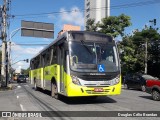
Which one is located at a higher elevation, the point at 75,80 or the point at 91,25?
the point at 91,25

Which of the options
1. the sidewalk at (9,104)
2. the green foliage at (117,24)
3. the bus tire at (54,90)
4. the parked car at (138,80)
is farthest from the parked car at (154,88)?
the green foliage at (117,24)

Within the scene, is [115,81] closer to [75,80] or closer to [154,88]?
[75,80]

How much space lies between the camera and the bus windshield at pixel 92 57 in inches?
533

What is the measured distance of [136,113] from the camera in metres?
11.0

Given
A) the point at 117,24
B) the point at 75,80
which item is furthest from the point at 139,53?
the point at 75,80

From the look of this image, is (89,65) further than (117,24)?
No

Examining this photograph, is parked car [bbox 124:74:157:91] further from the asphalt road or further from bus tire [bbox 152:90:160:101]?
the asphalt road

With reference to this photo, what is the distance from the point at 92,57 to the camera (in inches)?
541

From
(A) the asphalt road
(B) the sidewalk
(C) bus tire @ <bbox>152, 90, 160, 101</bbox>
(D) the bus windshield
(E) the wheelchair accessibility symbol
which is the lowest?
(B) the sidewalk

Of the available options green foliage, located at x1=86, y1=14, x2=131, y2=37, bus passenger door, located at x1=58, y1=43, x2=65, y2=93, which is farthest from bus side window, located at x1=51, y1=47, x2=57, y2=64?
green foliage, located at x1=86, y1=14, x2=131, y2=37

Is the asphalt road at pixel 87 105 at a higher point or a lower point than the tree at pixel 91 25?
lower

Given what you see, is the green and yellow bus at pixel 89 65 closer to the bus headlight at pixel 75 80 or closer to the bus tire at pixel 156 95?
the bus headlight at pixel 75 80

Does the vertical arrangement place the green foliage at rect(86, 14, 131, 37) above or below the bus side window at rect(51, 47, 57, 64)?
above

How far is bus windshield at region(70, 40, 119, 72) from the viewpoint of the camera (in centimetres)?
1354
